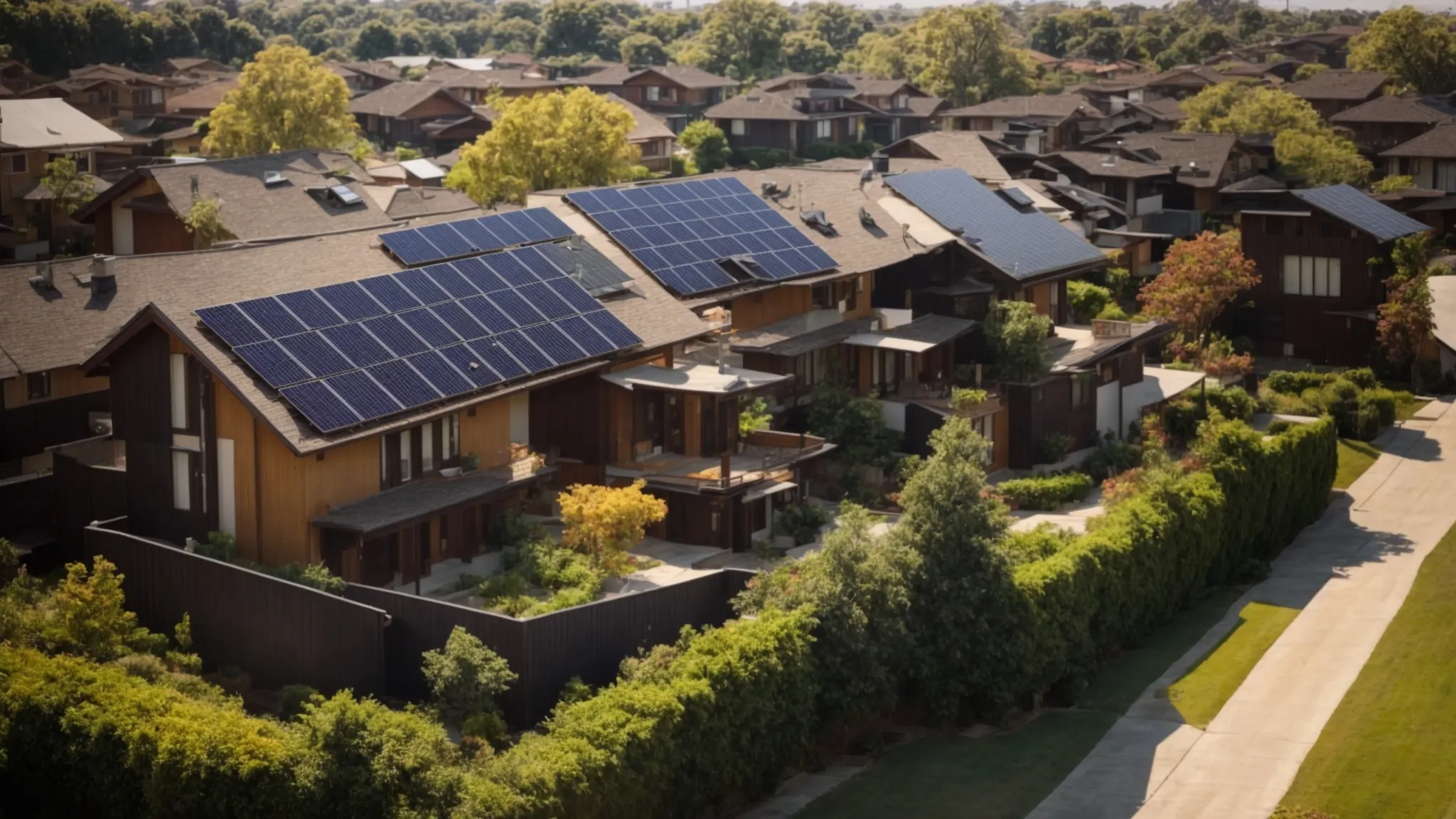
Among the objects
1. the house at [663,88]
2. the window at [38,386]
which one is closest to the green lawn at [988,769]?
the window at [38,386]

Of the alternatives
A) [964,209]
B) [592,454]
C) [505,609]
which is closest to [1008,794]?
[505,609]

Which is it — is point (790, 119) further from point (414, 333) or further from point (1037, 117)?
point (414, 333)

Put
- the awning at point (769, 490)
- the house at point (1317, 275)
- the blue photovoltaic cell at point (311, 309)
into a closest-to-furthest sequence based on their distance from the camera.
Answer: the blue photovoltaic cell at point (311, 309) → the awning at point (769, 490) → the house at point (1317, 275)

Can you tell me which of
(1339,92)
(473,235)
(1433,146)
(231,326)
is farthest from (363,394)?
(1339,92)

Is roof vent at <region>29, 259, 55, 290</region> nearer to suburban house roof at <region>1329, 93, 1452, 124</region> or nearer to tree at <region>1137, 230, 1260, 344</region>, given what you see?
tree at <region>1137, 230, 1260, 344</region>

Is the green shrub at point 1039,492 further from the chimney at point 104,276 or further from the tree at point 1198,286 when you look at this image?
the chimney at point 104,276

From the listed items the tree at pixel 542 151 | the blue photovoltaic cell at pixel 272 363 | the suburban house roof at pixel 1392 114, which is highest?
the suburban house roof at pixel 1392 114
